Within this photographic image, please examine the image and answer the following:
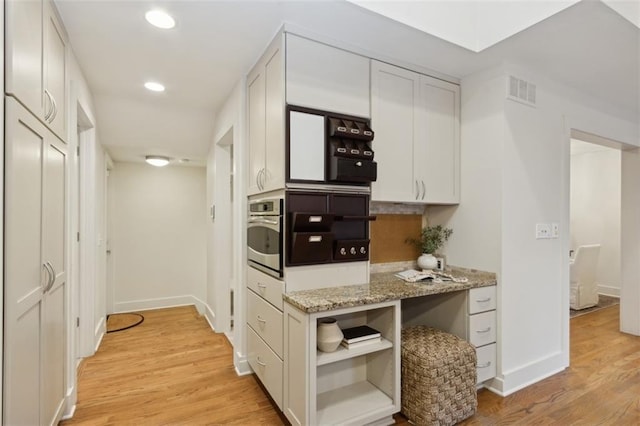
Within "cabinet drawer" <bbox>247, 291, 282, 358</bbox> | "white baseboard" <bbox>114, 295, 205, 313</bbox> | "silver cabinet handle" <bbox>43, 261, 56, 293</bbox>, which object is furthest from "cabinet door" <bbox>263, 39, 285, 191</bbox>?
"white baseboard" <bbox>114, 295, 205, 313</bbox>

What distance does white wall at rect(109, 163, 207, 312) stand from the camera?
468 centimetres

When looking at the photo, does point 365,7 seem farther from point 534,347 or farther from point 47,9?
point 534,347

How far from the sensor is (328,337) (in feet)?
6.21

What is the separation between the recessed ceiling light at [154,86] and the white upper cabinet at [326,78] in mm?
1366

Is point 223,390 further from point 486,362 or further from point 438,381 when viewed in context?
point 486,362

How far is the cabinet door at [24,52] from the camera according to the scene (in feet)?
4.10

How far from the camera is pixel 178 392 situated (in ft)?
8.00

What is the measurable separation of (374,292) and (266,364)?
0.94 m

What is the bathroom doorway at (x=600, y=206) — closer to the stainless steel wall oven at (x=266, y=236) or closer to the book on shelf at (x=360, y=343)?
the book on shelf at (x=360, y=343)

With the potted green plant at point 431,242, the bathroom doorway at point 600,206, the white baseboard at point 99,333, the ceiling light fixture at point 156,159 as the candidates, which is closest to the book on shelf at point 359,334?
the potted green plant at point 431,242

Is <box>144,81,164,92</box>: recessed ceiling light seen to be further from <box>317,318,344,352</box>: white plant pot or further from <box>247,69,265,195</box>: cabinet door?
<box>317,318,344,352</box>: white plant pot

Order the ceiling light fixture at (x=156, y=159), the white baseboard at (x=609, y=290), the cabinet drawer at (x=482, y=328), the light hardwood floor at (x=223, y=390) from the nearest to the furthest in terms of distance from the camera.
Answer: the light hardwood floor at (x=223, y=390), the cabinet drawer at (x=482, y=328), the ceiling light fixture at (x=156, y=159), the white baseboard at (x=609, y=290)

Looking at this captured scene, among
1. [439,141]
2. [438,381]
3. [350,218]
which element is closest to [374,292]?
[350,218]

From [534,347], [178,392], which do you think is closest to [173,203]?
[178,392]
